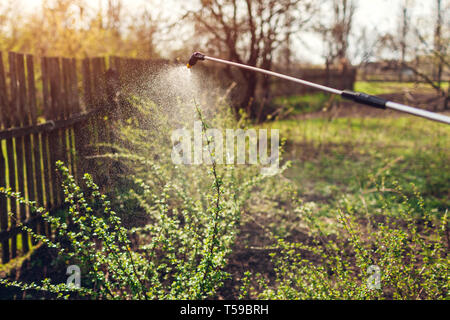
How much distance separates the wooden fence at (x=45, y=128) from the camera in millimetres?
2824

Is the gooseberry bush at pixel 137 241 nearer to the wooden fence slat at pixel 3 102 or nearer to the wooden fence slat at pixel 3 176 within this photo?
the wooden fence slat at pixel 3 176

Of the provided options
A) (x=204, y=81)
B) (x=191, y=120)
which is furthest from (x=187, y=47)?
(x=191, y=120)

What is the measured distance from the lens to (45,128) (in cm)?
336

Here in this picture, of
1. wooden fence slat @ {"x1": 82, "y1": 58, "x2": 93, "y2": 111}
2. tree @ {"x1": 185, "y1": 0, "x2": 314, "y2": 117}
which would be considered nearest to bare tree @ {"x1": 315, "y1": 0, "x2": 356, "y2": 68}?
tree @ {"x1": 185, "y1": 0, "x2": 314, "y2": 117}

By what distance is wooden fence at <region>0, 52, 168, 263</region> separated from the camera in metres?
2.82

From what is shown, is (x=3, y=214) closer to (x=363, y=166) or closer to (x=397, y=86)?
(x=363, y=166)

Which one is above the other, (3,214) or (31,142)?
(31,142)

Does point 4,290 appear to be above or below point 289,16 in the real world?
below

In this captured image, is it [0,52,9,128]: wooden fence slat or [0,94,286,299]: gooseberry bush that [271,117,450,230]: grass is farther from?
[0,52,9,128]: wooden fence slat

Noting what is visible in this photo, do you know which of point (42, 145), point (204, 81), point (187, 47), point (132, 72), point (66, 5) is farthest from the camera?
point (187, 47)

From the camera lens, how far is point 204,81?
5.92 metres

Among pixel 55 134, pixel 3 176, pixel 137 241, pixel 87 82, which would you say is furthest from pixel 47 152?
pixel 137 241
